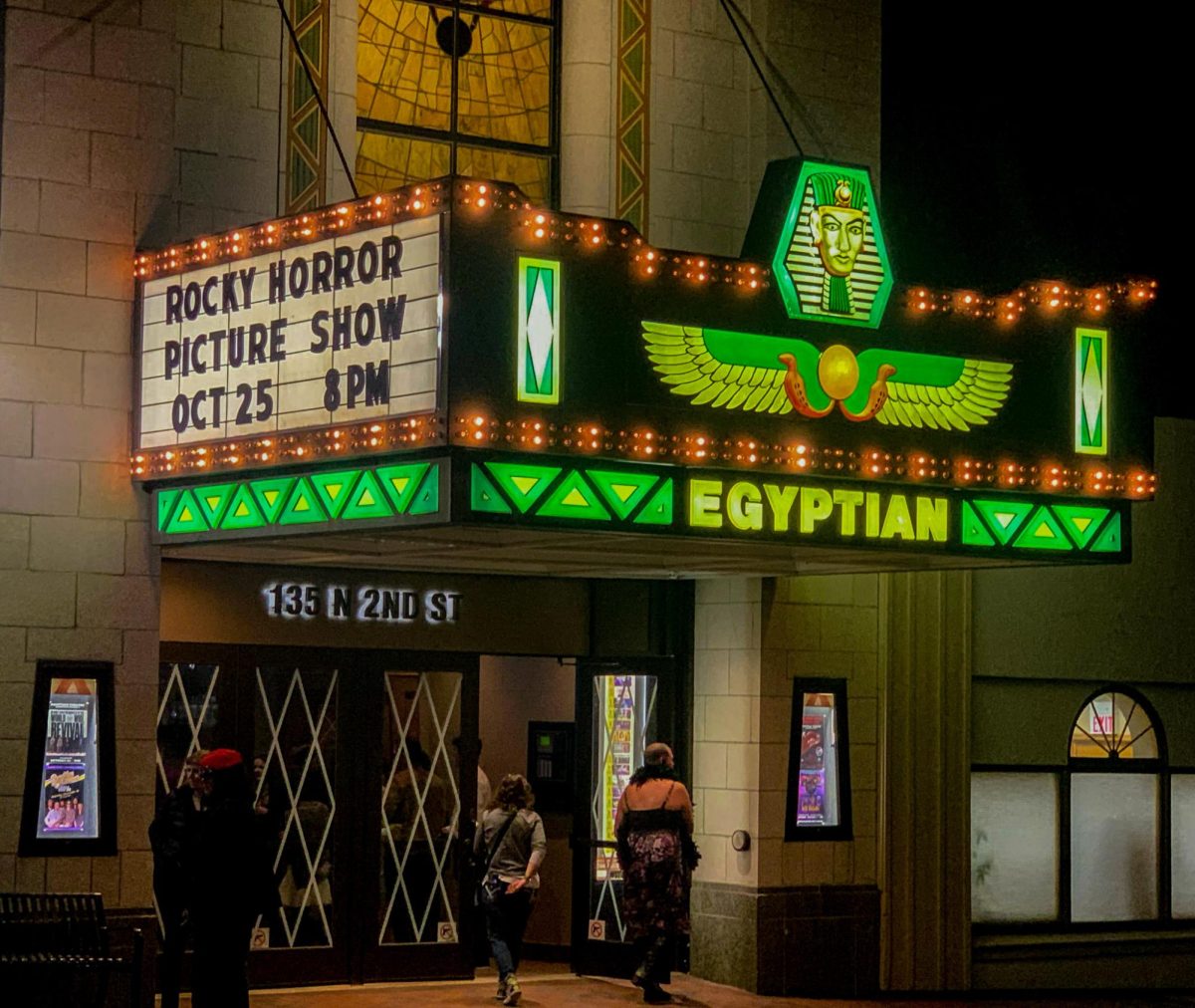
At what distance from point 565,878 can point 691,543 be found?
592 centimetres

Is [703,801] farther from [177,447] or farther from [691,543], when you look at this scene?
[177,447]

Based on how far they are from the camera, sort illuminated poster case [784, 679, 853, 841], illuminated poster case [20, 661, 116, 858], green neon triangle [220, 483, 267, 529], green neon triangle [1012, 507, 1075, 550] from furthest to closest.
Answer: illuminated poster case [784, 679, 853, 841]
green neon triangle [1012, 507, 1075, 550]
illuminated poster case [20, 661, 116, 858]
green neon triangle [220, 483, 267, 529]

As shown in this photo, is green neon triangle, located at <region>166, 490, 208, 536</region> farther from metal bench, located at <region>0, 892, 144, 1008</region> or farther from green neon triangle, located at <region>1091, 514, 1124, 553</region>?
green neon triangle, located at <region>1091, 514, 1124, 553</region>

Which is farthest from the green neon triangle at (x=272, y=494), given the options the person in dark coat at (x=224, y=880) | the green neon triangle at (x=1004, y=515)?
the green neon triangle at (x=1004, y=515)

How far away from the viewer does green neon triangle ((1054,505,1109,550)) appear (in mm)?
14211

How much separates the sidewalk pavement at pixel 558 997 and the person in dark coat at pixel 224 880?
7.71 feet

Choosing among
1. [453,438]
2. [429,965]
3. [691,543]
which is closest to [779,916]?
[429,965]

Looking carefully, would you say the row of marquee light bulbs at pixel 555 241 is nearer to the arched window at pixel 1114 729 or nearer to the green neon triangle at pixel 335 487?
the green neon triangle at pixel 335 487

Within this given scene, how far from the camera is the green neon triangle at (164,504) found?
1350cm

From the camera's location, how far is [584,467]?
12047 mm

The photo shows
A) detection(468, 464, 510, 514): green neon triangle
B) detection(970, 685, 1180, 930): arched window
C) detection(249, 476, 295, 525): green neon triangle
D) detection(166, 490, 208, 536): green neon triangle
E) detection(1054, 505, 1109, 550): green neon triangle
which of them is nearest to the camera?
detection(468, 464, 510, 514): green neon triangle

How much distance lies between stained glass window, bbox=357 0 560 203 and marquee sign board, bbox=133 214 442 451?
2483 millimetres

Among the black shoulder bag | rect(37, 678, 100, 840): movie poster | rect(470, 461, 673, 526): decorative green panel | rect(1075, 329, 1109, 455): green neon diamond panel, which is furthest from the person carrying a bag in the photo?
rect(1075, 329, 1109, 455): green neon diamond panel

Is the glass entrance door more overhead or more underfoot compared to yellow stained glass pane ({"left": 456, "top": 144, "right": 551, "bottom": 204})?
more underfoot
